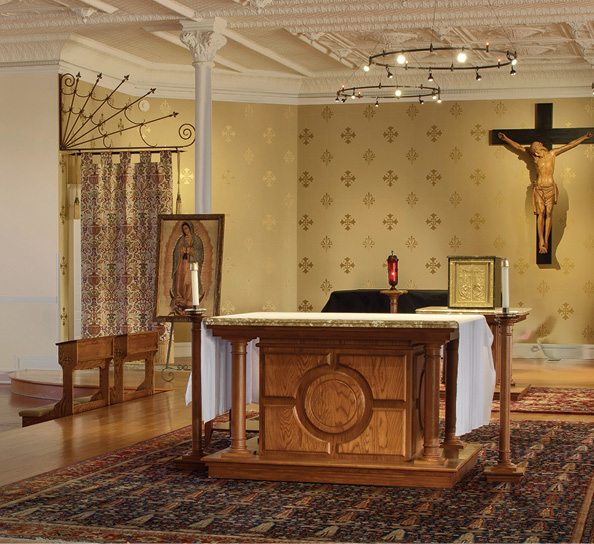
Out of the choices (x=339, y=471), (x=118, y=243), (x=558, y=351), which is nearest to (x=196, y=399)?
(x=339, y=471)

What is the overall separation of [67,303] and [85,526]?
24.1 feet

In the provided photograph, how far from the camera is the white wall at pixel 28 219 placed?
11.1 meters

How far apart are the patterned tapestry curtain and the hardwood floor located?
116cm

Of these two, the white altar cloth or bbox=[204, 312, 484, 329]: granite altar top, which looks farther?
the white altar cloth

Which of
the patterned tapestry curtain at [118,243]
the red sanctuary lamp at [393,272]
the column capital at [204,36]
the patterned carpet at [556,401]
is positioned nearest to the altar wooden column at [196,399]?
the patterned carpet at [556,401]

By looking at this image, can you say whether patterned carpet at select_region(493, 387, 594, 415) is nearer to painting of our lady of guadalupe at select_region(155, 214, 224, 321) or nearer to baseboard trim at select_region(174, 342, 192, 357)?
painting of our lady of guadalupe at select_region(155, 214, 224, 321)

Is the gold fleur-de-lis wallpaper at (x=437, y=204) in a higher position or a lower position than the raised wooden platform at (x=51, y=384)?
higher

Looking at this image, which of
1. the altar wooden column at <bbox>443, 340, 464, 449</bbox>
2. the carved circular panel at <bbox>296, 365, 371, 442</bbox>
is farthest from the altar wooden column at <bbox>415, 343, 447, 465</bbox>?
the altar wooden column at <bbox>443, 340, 464, 449</bbox>

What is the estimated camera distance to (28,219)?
11.2m

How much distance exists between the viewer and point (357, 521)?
4363 mm

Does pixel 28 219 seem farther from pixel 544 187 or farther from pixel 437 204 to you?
pixel 544 187

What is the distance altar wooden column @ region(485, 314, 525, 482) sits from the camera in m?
5.22

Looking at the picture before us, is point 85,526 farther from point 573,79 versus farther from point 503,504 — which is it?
point 573,79

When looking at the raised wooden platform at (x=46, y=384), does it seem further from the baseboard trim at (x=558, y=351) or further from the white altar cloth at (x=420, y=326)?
the baseboard trim at (x=558, y=351)
